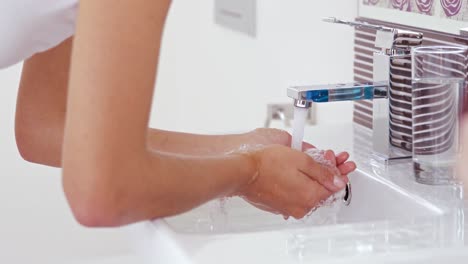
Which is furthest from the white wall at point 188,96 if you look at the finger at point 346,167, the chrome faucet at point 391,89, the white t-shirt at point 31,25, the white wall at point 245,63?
the white t-shirt at point 31,25

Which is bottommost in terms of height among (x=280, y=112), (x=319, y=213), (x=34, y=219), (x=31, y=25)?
(x=34, y=219)

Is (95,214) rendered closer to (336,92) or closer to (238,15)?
(336,92)

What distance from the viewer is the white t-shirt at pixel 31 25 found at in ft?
3.55

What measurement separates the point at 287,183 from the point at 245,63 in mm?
1184

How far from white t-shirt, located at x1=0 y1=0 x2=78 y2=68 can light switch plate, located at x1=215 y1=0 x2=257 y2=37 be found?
1049 millimetres

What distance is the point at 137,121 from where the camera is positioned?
0.90 meters

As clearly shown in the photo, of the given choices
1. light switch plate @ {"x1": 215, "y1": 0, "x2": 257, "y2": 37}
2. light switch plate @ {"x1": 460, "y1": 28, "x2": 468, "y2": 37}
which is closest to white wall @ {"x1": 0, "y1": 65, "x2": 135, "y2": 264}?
light switch plate @ {"x1": 215, "y1": 0, "x2": 257, "y2": 37}

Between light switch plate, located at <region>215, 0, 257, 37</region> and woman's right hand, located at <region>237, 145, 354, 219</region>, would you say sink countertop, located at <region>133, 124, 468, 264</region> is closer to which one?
woman's right hand, located at <region>237, 145, 354, 219</region>

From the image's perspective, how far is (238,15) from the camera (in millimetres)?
2287

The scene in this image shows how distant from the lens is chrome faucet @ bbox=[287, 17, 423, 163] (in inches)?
50.2

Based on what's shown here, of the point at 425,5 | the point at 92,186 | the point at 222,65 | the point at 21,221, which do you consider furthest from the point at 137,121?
the point at 21,221

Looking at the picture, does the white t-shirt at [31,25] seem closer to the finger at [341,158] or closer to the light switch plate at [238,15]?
the finger at [341,158]

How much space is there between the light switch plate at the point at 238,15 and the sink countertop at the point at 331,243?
117cm

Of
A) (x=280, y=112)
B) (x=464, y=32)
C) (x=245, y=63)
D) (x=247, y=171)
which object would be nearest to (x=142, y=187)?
(x=247, y=171)
